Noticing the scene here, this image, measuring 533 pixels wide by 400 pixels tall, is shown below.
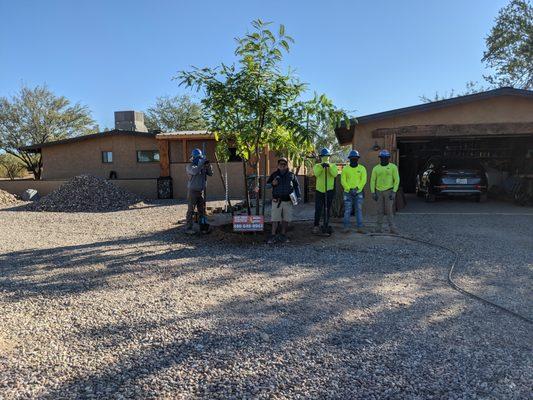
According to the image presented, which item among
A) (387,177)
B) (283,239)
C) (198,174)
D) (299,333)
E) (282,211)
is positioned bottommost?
(299,333)

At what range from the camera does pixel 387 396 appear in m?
2.95

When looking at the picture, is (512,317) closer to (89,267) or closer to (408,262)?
(408,262)

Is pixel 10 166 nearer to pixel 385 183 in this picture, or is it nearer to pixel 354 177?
pixel 354 177

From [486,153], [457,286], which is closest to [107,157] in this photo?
[486,153]

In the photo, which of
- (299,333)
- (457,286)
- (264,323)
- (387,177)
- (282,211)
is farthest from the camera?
(387,177)

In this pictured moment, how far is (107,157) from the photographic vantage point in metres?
22.3

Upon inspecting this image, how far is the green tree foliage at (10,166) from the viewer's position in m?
35.1

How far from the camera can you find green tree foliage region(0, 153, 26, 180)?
3506cm

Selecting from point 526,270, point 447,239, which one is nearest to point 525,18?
point 447,239

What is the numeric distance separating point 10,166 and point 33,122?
5699mm

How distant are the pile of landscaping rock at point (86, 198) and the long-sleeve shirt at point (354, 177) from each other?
10.0 meters

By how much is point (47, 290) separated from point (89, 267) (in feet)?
3.85

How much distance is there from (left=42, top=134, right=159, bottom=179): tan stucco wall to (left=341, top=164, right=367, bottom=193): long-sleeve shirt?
14.5 m

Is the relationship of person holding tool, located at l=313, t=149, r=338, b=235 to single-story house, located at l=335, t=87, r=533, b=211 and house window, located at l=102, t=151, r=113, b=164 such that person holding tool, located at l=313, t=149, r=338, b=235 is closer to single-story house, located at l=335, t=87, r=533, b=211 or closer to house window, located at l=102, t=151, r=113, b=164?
single-story house, located at l=335, t=87, r=533, b=211
